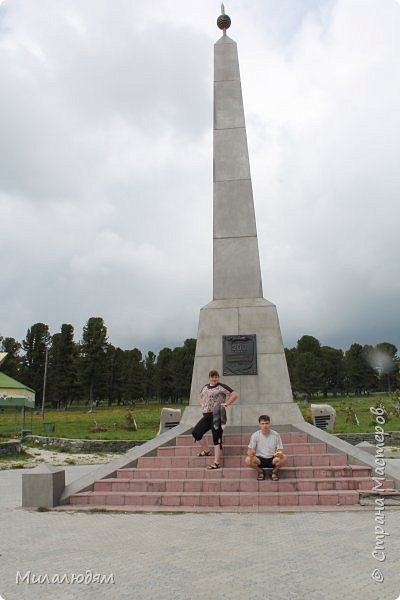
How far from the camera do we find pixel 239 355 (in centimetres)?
1076

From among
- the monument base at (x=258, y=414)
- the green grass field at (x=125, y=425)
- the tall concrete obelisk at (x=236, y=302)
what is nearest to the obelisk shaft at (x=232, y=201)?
the tall concrete obelisk at (x=236, y=302)

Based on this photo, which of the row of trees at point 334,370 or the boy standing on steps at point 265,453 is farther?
the row of trees at point 334,370

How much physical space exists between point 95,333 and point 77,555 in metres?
61.8

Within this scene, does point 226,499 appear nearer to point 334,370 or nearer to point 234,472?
point 234,472

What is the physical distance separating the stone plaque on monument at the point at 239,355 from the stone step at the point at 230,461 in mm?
2447

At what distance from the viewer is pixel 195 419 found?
10.4 meters

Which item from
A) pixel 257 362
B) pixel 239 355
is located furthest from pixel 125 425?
pixel 257 362

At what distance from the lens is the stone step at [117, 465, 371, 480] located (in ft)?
25.1

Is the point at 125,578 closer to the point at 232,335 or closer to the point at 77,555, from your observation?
the point at 77,555

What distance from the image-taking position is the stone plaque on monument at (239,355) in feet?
34.9

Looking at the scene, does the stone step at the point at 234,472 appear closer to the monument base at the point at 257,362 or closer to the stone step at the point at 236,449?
the stone step at the point at 236,449

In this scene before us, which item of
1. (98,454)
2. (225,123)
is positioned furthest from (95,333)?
(225,123)

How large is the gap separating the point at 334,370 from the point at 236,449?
7738cm

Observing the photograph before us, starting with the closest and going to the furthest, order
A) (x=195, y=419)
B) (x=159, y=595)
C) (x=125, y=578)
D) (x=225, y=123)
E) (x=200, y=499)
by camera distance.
→ 1. (x=159, y=595)
2. (x=125, y=578)
3. (x=200, y=499)
4. (x=195, y=419)
5. (x=225, y=123)
